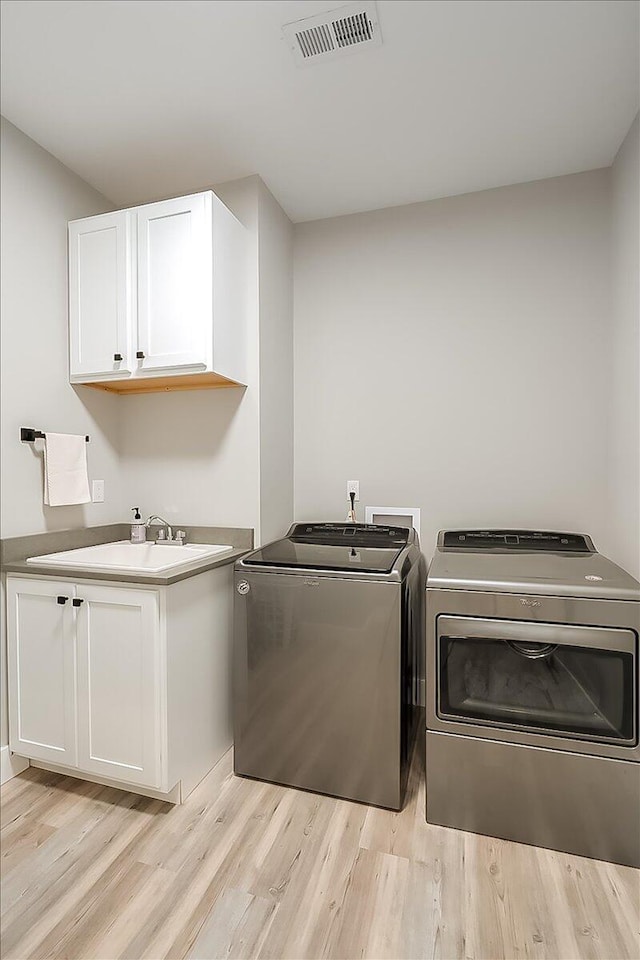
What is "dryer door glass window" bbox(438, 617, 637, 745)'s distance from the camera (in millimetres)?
1553

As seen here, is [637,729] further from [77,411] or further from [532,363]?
[77,411]

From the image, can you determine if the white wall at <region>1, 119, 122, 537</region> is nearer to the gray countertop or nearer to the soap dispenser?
the gray countertop

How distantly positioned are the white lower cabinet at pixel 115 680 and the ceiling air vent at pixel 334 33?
6.17 feet

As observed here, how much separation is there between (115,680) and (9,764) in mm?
649

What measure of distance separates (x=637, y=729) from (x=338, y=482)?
1658mm

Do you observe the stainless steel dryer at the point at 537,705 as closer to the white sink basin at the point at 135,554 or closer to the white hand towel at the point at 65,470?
the white sink basin at the point at 135,554

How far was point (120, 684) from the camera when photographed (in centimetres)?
179

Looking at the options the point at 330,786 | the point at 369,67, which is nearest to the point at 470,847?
the point at 330,786

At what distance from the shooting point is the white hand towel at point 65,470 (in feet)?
6.89

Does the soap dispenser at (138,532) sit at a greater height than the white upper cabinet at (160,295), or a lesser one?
lesser

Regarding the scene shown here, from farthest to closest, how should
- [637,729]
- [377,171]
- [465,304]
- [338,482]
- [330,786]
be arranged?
[338,482], [465,304], [377,171], [330,786], [637,729]

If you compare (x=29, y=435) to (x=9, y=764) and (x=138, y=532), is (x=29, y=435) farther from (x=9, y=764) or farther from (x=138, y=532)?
(x=9, y=764)

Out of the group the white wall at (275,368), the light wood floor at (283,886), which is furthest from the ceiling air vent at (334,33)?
the light wood floor at (283,886)

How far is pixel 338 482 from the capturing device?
2.70 m
